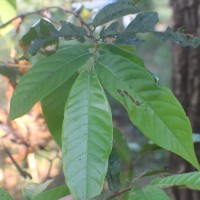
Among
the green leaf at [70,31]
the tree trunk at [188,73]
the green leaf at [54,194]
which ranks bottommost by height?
the tree trunk at [188,73]

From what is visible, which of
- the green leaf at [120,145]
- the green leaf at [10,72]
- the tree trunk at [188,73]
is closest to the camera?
the green leaf at [120,145]

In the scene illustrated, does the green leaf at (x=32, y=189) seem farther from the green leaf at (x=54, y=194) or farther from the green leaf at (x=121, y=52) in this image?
the green leaf at (x=121, y=52)

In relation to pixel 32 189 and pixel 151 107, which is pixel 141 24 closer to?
pixel 151 107

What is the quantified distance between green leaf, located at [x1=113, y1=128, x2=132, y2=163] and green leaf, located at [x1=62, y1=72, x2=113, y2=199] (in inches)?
13.2

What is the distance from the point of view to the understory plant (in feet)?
1.79

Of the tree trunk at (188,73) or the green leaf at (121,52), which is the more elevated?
the green leaf at (121,52)

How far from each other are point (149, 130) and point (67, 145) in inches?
4.6

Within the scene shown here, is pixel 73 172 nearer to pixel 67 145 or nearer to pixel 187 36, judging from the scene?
pixel 67 145

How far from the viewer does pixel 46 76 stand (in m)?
0.64

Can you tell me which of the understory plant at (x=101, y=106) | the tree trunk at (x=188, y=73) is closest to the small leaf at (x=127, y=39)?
the understory plant at (x=101, y=106)

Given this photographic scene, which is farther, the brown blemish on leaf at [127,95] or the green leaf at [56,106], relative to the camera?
the green leaf at [56,106]

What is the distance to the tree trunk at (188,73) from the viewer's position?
172 cm

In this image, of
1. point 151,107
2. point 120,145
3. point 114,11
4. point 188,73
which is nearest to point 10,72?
point 120,145

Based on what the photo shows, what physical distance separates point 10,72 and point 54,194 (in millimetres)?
501
